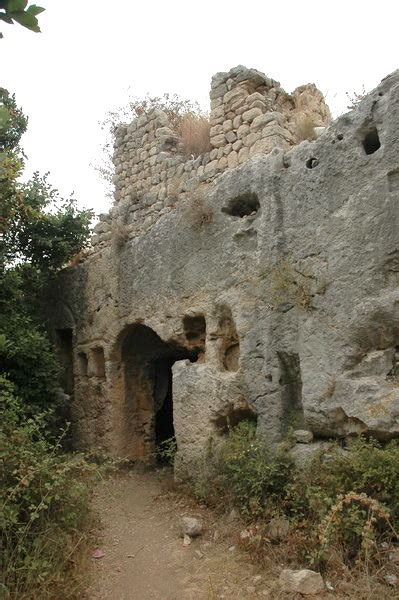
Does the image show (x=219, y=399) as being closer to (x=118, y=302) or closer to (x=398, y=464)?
(x=398, y=464)

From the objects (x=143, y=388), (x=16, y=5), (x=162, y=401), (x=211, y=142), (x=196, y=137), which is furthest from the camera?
(x=162, y=401)

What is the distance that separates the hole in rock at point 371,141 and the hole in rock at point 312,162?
1.57ft

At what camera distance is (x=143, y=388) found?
7523mm

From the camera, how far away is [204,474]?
5.12m

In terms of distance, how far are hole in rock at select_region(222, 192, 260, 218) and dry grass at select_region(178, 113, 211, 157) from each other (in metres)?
1.80

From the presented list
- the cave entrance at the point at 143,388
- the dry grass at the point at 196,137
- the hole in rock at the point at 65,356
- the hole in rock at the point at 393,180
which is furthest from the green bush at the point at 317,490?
the dry grass at the point at 196,137

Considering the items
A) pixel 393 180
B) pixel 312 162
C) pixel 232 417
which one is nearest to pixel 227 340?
pixel 232 417

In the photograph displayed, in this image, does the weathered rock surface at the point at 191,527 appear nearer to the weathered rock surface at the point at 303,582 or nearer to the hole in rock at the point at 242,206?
the weathered rock surface at the point at 303,582

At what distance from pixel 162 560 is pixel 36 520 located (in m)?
1.10

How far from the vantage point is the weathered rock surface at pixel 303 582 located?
3.28 m

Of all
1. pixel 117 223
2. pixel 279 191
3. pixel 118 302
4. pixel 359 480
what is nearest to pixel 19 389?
pixel 118 302

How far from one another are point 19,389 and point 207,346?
107 inches

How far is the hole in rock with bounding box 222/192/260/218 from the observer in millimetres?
5555

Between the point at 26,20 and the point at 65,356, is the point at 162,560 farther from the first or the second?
the point at 65,356
